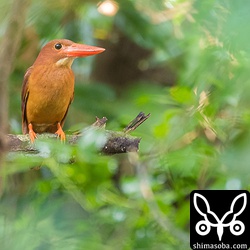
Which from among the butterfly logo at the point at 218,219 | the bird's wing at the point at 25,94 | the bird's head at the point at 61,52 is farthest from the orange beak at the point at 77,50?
the butterfly logo at the point at 218,219

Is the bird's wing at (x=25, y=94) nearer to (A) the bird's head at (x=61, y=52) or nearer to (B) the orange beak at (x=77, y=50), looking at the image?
(A) the bird's head at (x=61, y=52)

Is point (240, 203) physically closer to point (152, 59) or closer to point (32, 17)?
point (32, 17)

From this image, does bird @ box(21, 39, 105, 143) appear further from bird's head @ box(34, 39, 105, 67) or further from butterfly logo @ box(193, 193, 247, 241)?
butterfly logo @ box(193, 193, 247, 241)

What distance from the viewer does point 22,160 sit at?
111cm

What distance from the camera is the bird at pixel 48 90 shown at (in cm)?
157

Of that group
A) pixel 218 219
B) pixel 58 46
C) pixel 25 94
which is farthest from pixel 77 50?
pixel 218 219

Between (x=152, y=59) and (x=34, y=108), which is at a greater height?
(x=152, y=59)

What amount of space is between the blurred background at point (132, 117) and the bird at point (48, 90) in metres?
0.04

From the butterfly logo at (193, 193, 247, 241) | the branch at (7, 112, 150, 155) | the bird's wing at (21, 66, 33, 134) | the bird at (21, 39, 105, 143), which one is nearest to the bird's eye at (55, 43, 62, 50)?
the bird at (21, 39, 105, 143)

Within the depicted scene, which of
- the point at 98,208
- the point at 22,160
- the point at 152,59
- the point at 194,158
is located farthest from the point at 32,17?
the point at 152,59

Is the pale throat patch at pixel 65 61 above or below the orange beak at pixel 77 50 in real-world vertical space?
above

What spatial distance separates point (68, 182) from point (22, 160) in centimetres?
77

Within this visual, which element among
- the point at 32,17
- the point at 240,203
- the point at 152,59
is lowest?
the point at 240,203

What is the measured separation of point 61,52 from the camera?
1484 millimetres
